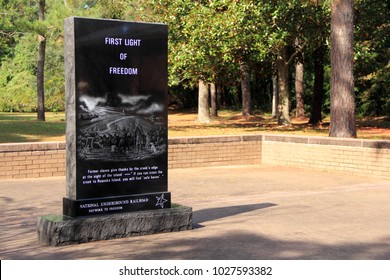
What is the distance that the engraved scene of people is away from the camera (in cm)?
881

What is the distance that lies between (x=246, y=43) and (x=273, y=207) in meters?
16.8

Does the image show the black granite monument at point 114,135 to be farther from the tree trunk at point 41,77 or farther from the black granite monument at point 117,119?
the tree trunk at point 41,77

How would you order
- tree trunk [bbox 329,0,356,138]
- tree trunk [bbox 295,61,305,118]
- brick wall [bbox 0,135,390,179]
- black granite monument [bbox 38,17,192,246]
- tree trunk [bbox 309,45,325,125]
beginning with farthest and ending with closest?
tree trunk [bbox 295,61,305,118] < tree trunk [bbox 309,45,325,125] < tree trunk [bbox 329,0,356,138] < brick wall [bbox 0,135,390,179] < black granite monument [bbox 38,17,192,246]

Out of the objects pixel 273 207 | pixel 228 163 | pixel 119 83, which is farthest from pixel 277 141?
pixel 119 83

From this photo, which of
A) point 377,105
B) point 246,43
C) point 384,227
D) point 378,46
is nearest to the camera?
point 384,227

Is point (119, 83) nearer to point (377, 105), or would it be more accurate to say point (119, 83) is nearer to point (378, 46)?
point (378, 46)

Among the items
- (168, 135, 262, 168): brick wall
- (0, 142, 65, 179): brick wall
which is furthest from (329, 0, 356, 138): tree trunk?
(0, 142, 65, 179): brick wall

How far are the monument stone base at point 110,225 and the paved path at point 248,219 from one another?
13 cm

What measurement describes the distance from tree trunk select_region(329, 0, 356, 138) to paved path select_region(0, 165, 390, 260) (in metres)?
4.02

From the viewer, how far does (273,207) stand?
11.6 m

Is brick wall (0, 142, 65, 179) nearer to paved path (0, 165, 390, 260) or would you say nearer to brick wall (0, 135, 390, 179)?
brick wall (0, 135, 390, 179)

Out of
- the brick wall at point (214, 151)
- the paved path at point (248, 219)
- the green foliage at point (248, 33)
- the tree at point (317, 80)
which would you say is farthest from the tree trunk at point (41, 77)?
the paved path at point (248, 219)

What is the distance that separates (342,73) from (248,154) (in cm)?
381

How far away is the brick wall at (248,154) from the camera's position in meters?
15.5
